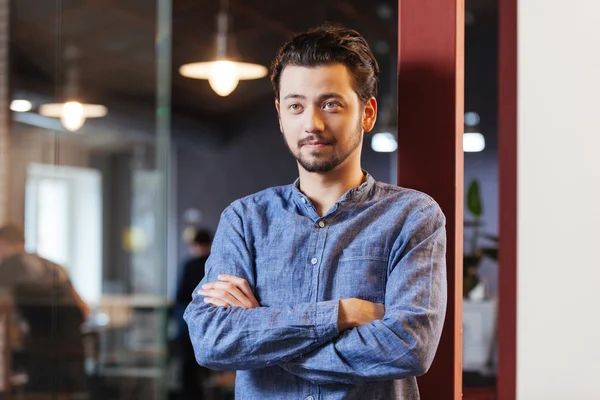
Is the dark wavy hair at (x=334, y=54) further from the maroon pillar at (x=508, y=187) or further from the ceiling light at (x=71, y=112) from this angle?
the ceiling light at (x=71, y=112)

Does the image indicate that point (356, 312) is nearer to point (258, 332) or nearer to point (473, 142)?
point (258, 332)

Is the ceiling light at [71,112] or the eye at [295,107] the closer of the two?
the eye at [295,107]

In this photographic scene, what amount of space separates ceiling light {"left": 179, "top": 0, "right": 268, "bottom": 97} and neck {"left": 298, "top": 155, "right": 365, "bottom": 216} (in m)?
2.93

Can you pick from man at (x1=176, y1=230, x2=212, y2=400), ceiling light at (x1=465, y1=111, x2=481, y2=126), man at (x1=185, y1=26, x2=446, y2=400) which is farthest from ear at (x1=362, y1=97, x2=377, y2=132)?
ceiling light at (x1=465, y1=111, x2=481, y2=126)

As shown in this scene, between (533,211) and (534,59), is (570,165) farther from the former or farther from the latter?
(534,59)

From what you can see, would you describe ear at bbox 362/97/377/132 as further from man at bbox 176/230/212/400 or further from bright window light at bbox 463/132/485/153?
bright window light at bbox 463/132/485/153

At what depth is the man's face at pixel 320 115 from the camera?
156 cm

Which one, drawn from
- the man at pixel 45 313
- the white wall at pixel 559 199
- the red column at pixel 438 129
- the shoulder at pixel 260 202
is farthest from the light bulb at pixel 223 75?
the shoulder at pixel 260 202

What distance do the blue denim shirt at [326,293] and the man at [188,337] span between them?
3603 mm

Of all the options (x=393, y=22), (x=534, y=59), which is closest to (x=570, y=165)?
(x=534, y=59)

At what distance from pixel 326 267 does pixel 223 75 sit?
3.41 meters

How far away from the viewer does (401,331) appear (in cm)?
145

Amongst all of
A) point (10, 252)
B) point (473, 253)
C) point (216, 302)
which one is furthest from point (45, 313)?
point (473, 253)

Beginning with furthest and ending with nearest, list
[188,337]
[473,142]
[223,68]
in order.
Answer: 1. [473,142]
2. [188,337]
3. [223,68]
